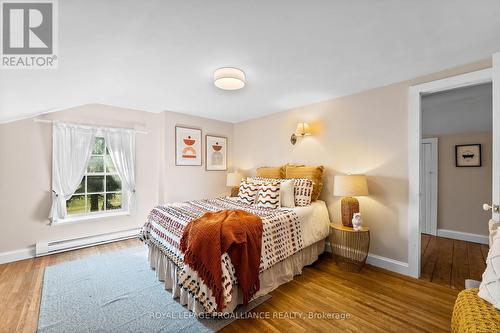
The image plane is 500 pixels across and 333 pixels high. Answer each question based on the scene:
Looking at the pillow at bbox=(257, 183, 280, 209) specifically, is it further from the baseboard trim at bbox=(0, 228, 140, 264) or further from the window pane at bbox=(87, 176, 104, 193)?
the window pane at bbox=(87, 176, 104, 193)

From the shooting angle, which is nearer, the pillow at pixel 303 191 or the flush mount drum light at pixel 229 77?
the flush mount drum light at pixel 229 77

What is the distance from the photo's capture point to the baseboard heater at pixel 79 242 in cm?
299

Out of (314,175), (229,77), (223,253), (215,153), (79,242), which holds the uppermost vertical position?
(229,77)

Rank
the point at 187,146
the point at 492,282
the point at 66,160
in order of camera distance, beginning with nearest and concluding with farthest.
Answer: the point at 492,282 → the point at 66,160 → the point at 187,146

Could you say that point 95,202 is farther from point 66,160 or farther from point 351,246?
point 351,246

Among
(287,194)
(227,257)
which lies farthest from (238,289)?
(287,194)

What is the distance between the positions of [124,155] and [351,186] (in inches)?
140

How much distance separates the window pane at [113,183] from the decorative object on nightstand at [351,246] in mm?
3557

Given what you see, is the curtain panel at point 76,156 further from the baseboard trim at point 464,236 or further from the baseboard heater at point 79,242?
the baseboard trim at point 464,236

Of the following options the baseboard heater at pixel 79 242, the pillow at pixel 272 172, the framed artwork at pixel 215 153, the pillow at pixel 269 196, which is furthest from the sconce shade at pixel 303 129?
the baseboard heater at pixel 79 242

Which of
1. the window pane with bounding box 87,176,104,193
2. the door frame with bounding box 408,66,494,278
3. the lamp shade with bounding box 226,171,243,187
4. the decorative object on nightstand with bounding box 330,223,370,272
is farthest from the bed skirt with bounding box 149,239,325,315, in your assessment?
the lamp shade with bounding box 226,171,243,187

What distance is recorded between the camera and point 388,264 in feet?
8.74

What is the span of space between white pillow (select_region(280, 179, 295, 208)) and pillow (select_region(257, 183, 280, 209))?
9 centimetres

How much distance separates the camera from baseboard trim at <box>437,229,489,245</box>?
3.48 m
